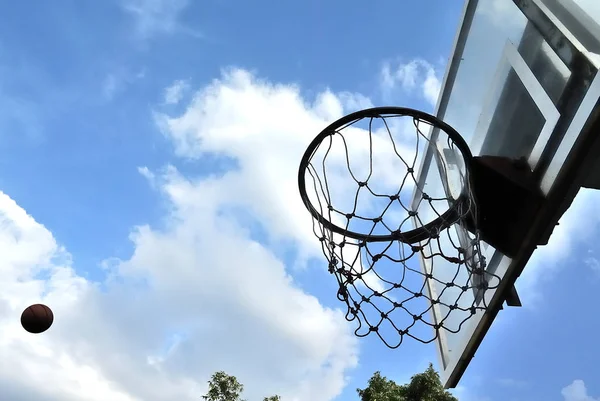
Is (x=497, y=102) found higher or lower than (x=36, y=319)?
higher

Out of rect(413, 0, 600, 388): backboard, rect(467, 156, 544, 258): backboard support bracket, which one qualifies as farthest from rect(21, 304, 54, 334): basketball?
rect(467, 156, 544, 258): backboard support bracket

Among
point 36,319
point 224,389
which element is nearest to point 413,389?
point 224,389

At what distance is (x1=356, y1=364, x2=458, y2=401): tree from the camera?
464 inches

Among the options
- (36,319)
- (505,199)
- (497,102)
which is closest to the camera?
(505,199)

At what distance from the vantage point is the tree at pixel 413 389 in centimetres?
1178

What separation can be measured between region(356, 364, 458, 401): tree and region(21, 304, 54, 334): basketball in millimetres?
8761

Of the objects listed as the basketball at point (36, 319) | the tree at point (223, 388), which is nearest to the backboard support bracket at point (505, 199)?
the basketball at point (36, 319)

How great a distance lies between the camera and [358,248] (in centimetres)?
352

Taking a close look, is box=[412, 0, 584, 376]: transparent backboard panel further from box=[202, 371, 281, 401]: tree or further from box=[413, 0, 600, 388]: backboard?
box=[202, 371, 281, 401]: tree

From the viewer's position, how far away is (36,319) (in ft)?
13.7

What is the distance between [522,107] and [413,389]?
10.3 m

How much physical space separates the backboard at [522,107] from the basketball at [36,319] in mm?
2871

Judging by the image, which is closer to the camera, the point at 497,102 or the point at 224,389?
the point at 497,102

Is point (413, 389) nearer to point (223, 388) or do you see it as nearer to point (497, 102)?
point (223, 388)
